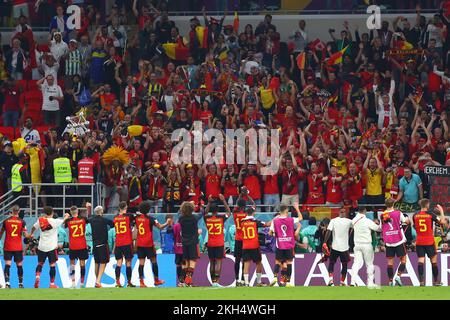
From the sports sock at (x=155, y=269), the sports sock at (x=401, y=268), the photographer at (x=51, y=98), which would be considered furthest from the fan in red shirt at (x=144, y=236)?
the photographer at (x=51, y=98)

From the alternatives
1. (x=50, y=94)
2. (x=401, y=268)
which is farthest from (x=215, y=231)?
(x=50, y=94)

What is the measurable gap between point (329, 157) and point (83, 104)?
6.98 meters

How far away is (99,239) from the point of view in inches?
1100

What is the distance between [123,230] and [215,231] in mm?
→ 1903

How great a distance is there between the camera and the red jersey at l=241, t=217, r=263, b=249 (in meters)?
27.6

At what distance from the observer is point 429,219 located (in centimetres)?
2742

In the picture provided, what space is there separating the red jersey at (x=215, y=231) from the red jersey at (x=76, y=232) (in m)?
2.58

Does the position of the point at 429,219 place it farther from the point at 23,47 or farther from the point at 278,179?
the point at 23,47

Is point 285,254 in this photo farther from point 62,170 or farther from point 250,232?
point 62,170

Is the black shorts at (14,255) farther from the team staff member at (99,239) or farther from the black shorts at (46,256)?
the team staff member at (99,239)

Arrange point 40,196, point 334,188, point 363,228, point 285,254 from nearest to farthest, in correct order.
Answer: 1. point 363,228
2. point 285,254
3. point 40,196
4. point 334,188

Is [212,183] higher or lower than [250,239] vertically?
higher

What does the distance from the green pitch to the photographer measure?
8.45 m

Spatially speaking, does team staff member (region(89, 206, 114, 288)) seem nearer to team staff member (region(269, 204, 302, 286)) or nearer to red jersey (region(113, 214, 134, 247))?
red jersey (region(113, 214, 134, 247))
